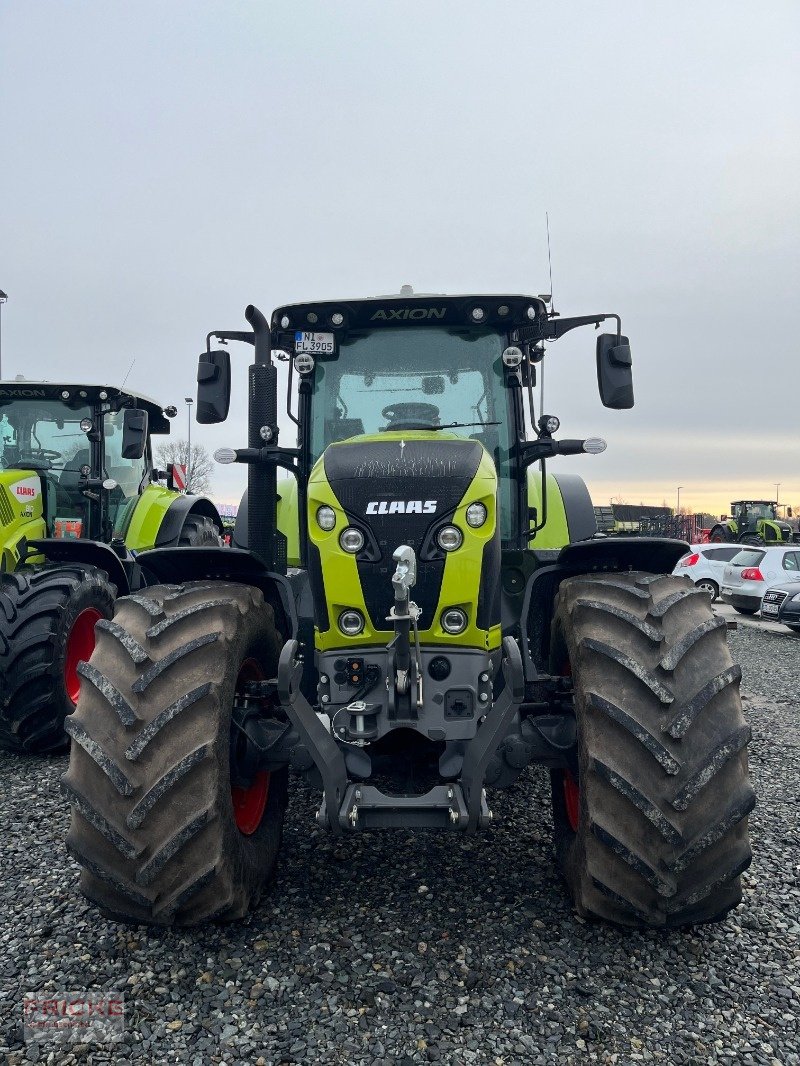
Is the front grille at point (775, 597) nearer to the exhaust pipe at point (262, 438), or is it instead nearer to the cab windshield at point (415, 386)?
the cab windshield at point (415, 386)

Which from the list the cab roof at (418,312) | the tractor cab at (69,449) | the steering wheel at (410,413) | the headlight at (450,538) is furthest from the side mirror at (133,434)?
the headlight at (450,538)

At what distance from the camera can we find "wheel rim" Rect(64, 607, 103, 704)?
636 cm

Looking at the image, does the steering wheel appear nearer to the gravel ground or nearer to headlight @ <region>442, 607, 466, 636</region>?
headlight @ <region>442, 607, 466, 636</region>

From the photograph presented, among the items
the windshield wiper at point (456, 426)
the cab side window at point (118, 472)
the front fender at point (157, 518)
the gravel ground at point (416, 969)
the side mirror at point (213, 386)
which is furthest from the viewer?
the front fender at point (157, 518)

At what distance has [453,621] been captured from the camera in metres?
3.35

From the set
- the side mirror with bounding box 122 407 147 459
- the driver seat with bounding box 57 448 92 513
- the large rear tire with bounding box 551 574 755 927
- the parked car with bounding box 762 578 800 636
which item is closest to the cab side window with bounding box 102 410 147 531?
the driver seat with bounding box 57 448 92 513

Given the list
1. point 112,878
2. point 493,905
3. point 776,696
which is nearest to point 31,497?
point 112,878

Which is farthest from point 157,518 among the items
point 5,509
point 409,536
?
point 409,536

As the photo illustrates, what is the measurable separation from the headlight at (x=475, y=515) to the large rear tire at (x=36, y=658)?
3420mm

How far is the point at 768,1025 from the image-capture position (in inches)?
105

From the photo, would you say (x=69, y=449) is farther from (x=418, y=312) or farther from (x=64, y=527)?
(x=418, y=312)


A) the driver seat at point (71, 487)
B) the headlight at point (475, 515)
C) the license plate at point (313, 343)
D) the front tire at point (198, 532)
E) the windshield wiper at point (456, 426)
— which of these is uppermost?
the license plate at point (313, 343)

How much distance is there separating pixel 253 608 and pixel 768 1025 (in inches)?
94.2

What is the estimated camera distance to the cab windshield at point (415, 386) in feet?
14.2
